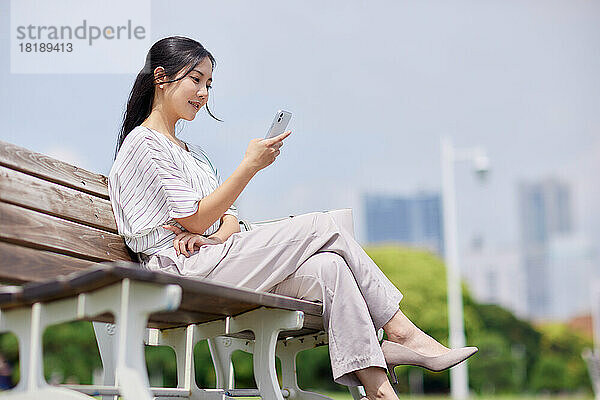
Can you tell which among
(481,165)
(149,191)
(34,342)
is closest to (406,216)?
(481,165)

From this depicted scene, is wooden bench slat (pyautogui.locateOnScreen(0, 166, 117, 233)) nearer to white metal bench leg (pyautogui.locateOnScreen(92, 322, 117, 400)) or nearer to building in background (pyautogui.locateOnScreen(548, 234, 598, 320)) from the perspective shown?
white metal bench leg (pyautogui.locateOnScreen(92, 322, 117, 400))

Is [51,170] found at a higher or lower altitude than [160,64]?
lower

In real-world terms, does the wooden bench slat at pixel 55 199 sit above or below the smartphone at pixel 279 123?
below

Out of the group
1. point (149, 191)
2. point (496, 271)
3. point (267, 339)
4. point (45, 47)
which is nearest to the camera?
point (267, 339)

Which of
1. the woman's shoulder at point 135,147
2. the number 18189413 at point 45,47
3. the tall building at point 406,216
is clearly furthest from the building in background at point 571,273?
the woman's shoulder at point 135,147

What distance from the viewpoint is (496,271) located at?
41.0 meters

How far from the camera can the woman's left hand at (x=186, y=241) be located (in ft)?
6.73

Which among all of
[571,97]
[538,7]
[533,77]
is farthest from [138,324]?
[571,97]

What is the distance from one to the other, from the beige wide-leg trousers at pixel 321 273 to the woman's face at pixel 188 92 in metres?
0.53

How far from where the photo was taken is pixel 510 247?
46.8m

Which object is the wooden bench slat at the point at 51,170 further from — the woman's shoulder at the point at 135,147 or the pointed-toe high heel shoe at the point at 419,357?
the pointed-toe high heel shoe at the point at 419,357

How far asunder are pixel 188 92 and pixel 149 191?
1.28 feet

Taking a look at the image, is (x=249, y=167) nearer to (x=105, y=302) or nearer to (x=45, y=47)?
(x=105, y=302)

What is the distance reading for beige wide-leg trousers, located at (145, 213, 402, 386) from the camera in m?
1.90
